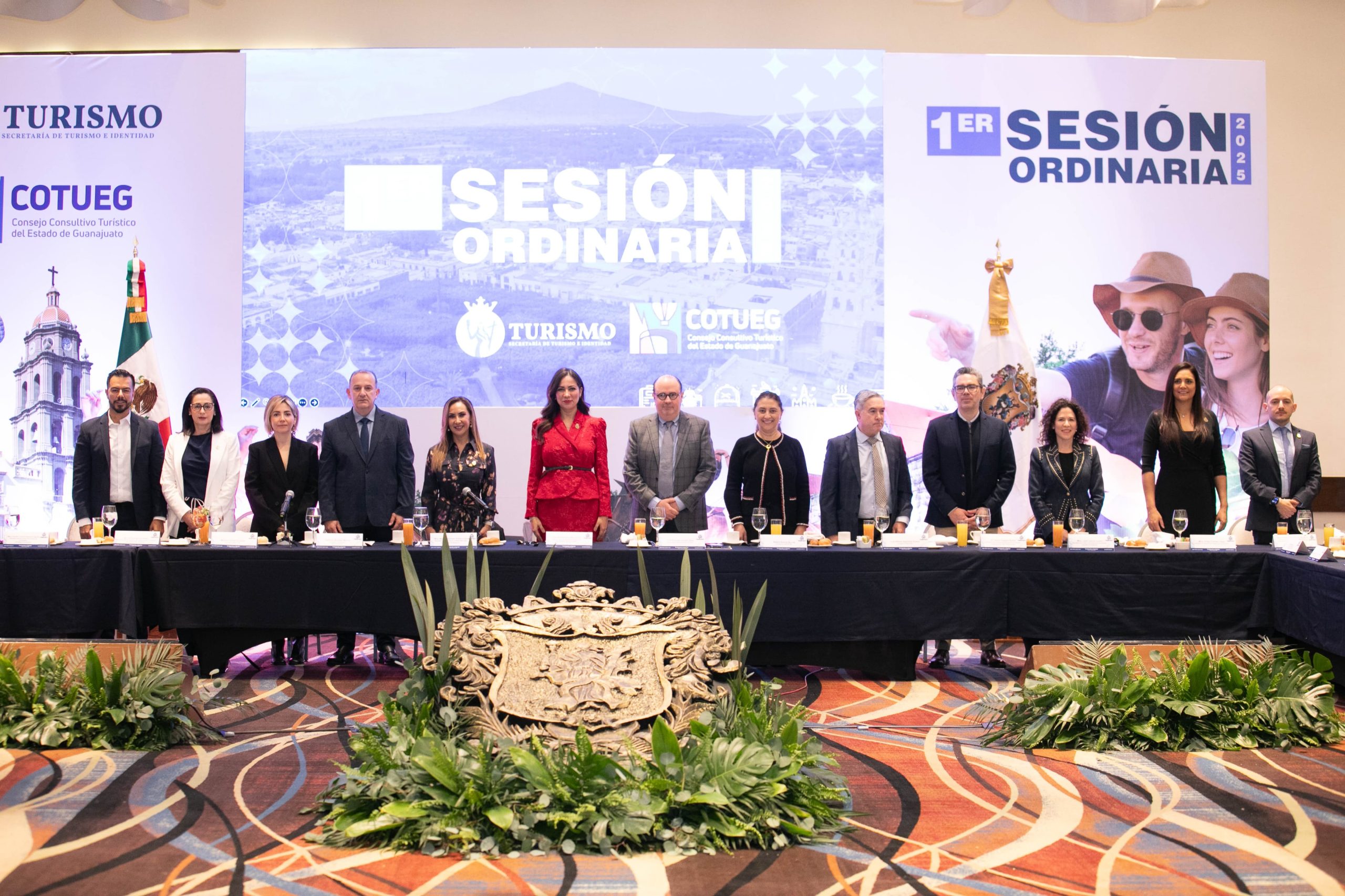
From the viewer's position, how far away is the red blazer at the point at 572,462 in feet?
16.3

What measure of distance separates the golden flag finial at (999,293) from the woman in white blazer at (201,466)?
459 centimetres

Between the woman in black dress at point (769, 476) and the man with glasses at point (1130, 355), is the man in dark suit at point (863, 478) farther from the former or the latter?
the man with glasses at point (1130, 355)

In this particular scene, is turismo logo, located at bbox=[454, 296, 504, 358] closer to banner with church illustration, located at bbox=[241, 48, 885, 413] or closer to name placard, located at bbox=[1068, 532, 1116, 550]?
banner with church illustration, located at bbox=[241, 48, 885, 413]

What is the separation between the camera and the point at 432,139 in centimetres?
656

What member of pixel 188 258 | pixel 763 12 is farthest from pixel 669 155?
pixel 188 258

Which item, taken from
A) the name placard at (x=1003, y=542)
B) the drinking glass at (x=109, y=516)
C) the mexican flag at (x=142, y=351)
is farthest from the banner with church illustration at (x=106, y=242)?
the name placard at (x=1003, y=542)

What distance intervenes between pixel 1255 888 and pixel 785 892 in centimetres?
109

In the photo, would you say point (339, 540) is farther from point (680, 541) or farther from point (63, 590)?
point (680, 541)

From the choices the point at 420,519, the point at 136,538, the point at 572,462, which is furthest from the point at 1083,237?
the point at 136,538

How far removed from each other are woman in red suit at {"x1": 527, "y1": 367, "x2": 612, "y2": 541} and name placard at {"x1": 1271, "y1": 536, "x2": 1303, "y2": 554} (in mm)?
3035

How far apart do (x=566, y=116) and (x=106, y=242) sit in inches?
122

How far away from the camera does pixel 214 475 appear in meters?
5.06

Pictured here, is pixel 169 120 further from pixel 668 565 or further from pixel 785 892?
pixel 785 892

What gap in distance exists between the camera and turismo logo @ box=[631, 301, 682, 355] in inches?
257
